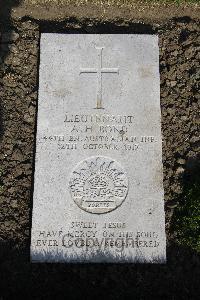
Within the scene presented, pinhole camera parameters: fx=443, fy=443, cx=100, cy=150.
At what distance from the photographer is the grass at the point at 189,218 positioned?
14.3ft

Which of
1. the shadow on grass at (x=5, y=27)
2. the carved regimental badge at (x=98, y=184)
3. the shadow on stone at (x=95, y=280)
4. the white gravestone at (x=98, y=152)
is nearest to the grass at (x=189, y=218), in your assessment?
the white gravestone at (x=98, y=152)

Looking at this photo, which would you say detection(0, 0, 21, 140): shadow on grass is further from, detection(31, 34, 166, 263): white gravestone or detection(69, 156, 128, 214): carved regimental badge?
detection(69, 156, 128, 214): carved regimental badge

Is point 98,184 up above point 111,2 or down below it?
below

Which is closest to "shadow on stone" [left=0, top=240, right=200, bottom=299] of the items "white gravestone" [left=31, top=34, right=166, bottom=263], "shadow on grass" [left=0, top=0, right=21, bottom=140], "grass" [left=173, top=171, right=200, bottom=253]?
"white gravestone" [left=31, top=34, right=166, bottom=263]

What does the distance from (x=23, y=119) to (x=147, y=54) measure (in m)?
1.58

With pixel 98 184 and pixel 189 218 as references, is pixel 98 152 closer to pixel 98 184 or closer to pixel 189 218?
pixel 98 184

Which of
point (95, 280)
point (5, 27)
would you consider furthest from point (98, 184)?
point (5, 27)

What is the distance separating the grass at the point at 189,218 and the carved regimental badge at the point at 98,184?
2.01 ft

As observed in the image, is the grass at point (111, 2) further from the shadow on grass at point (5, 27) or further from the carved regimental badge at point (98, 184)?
the carved regimental badge at point (98, 184)

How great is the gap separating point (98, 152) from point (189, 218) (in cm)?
114

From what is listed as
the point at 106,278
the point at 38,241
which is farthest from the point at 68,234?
the point at 106,278

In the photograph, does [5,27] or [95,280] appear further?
[5,27]

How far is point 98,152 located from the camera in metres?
4.65

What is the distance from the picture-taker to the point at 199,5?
18.0 feet
